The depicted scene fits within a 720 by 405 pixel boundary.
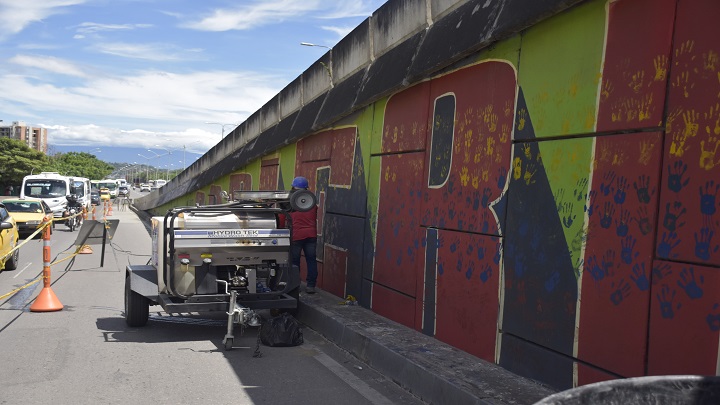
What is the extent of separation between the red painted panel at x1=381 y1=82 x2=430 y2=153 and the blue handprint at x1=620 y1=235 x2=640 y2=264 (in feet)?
13.2

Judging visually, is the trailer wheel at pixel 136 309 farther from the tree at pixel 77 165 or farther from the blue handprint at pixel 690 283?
the tree at pixel 77 165

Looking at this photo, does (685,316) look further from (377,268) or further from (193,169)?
(193,169)

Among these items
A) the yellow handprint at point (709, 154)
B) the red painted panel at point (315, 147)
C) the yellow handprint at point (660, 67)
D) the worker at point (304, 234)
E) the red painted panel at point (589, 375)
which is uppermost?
the yellow handprint at point (660, 67)

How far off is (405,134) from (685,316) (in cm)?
541

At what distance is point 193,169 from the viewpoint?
3544 centimetres

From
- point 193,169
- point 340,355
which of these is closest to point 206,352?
point 340,355

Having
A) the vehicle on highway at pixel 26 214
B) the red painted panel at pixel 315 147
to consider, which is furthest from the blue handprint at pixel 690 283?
the vehicle on highway at pixel 26 214

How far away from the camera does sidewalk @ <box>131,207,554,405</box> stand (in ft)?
19.9

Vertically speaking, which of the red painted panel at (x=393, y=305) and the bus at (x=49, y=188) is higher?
the bus at (x=49, y=188)

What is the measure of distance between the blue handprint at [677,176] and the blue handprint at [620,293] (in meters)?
0.80

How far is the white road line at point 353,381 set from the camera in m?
6.64

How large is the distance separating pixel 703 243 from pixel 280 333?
5472 mm

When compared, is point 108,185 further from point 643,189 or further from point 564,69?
point 643,189

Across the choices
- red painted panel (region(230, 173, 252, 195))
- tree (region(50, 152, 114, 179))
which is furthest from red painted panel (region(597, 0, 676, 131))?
tree (region(50, 152, 114, 179))
